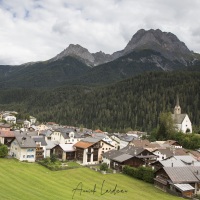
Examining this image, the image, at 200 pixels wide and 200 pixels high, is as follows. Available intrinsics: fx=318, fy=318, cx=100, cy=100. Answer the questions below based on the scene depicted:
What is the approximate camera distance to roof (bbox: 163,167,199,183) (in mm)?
64000

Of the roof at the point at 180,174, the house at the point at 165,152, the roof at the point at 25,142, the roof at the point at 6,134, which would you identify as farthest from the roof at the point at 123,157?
the roof at the point at 6,134

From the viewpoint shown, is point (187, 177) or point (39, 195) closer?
point (39, 195)

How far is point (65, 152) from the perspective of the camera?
9419 centimetres

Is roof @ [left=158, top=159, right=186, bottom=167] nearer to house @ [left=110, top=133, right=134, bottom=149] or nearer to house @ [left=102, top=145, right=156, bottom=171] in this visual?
house @ [left=102, top=145, right=156, bottom=171]

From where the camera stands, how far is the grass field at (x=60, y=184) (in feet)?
167

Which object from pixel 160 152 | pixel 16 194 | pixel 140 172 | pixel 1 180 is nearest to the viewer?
pixel 16 194

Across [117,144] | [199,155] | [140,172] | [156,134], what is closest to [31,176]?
[140,172]

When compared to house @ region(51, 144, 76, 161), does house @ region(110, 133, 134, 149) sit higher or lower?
higher

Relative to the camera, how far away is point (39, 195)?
49.2 m

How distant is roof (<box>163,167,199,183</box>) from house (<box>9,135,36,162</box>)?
38.8 m

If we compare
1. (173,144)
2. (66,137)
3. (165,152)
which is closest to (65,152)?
(66,137)

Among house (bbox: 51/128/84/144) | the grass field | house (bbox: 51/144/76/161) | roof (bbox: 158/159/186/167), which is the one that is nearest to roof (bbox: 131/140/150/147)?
house (bbox: 51/128/84/144)

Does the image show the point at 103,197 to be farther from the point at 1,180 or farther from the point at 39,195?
the point at 1,180

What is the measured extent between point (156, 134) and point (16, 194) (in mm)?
87280
